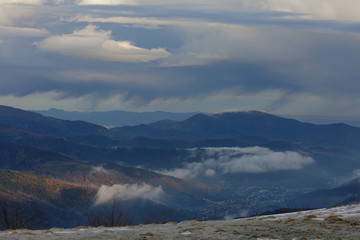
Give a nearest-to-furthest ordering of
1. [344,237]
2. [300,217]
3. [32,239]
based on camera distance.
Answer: [344,237]
[32,239]
[300,217]

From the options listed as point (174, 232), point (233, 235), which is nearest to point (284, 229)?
point (233, 235)

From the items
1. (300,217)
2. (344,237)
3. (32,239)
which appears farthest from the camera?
(300,217)

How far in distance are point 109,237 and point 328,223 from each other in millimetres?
16485

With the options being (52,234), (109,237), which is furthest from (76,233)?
(109,237)

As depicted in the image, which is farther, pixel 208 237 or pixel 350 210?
pixel 350 210

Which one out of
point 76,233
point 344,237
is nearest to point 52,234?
point 76,233

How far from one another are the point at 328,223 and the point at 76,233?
1965cm

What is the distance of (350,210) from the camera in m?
40.7

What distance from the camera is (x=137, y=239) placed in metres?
32.2

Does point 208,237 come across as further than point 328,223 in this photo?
No

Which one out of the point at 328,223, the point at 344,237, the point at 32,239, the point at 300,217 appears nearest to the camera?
the point at 344,237

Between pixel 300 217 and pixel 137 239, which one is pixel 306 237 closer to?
pixel 300 217

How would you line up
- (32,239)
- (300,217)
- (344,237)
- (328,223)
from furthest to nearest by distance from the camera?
(300,217), (328,223), (32,239), (344,237)

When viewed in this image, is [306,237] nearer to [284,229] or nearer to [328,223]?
[284,229]
